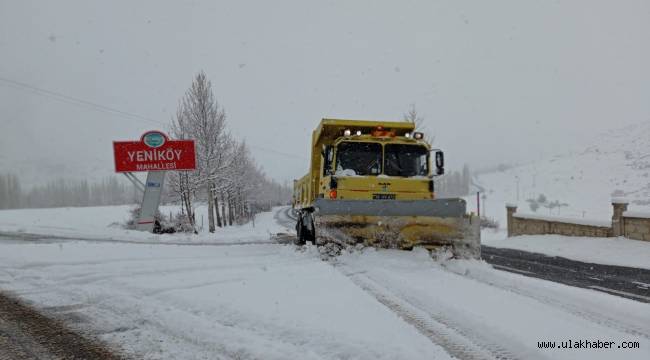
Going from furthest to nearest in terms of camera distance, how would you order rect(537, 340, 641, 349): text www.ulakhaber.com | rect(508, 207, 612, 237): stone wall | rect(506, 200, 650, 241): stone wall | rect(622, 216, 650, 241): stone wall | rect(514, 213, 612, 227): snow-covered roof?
rect(508, 207, 612, 237): stone wall < rect(514, 213, 612, 227): snow-covered roof < rect(506, 200, 650, 241): stone wall < rect(622, 216, 650, 241): stone wall < rect(537, 340, 641, 349): text www.ulakhaber.com

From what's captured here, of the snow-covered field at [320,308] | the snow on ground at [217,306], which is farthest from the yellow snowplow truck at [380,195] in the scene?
the snow on ground at [217,306]

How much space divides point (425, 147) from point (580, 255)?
6.78m

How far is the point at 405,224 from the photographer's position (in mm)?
7473

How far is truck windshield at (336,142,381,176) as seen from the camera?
9188 mm

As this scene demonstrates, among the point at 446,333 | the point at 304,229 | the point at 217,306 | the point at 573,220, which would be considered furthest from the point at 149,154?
the point at 573,220

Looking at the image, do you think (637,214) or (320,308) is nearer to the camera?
(320,308)

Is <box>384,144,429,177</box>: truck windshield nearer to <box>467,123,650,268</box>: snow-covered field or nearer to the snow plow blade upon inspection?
the snow plow blade

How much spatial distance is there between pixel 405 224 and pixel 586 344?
4.21 m

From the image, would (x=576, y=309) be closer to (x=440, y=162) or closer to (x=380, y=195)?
(x=380, y=195)

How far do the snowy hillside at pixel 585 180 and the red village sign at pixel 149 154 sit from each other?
1120 inches

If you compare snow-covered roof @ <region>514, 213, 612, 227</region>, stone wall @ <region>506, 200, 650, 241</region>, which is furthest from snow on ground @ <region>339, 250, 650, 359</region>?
snow-covered roof @ <region>514, 213, 612, 227</region>

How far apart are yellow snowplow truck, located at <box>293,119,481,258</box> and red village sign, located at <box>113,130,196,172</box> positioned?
24.0 feet

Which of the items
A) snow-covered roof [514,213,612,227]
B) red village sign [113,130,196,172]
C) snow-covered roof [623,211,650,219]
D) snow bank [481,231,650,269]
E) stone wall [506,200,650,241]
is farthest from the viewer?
red village sign [113,130,196,172]

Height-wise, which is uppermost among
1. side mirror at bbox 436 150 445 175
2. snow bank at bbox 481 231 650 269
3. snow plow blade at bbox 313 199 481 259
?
side mirror at bbox 436 150 445 175
